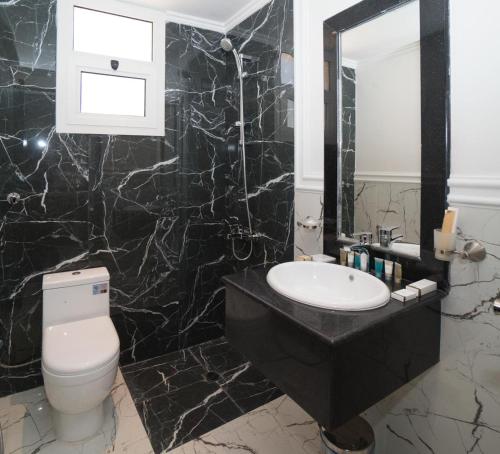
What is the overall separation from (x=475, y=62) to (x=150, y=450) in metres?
2.18

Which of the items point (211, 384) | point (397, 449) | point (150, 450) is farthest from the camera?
point (211, 384)

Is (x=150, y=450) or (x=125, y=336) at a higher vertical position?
(x=125, y=336)

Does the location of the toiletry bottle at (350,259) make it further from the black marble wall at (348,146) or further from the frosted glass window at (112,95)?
the frosted glass window at (112,95)

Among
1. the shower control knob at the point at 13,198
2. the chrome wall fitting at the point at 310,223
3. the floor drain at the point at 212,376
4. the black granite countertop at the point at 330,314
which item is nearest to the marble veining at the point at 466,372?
the black granite countertop at the point at 330,314

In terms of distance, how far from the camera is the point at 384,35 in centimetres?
148

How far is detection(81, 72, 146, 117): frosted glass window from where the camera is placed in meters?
2.17

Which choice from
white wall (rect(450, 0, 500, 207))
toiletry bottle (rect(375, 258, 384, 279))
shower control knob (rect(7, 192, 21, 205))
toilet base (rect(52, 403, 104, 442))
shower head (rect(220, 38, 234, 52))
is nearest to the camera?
white wall (rect(450, 0, 500, 207))

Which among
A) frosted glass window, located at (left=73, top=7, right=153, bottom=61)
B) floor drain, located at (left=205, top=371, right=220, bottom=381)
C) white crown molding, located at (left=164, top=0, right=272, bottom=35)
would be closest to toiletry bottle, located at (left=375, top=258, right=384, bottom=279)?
floor drain, located at (left=205, top=371, right=220, bottom=381)

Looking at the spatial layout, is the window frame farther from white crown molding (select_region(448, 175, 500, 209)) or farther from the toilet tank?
white crown molding (select_region(448, 175, 500, 209))

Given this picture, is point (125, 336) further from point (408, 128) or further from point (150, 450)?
point (408, 128)

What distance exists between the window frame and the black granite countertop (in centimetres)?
152

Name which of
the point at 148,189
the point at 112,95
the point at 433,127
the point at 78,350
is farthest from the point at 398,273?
the point at 112,95

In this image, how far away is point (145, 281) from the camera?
240 centimetres

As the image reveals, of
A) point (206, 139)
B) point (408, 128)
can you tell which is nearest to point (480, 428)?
point (408, 128)
